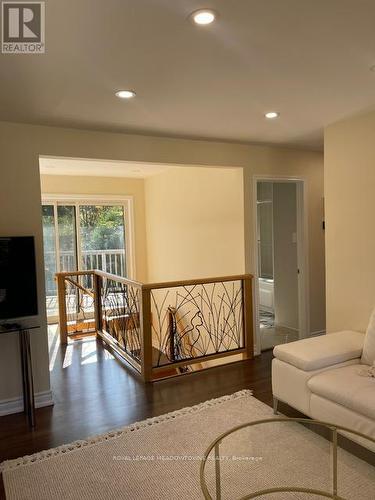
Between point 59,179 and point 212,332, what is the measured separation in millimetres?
3767

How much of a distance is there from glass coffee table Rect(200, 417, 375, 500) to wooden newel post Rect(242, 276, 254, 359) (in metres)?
2.14

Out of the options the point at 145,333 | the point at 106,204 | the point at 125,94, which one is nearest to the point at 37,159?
the point at 125,94

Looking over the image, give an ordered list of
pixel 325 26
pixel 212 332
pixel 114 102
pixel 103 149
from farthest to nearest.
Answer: pixel 212 332 < pixel 103 149 < pixel 114 102 < pixel 325 26

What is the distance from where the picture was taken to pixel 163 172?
6320mm

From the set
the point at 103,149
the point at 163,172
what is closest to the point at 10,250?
the point at 103,149

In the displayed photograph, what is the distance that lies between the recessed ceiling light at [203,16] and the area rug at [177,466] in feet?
6.73

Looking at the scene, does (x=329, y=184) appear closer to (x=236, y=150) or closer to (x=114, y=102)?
(x=236, y=150)

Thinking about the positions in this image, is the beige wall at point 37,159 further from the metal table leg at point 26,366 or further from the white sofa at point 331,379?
the white sofa at point 331,379

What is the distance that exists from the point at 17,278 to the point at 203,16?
236 cm

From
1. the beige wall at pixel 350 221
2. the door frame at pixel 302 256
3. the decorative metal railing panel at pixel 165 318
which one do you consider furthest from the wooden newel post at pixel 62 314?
the beige wall at pixel 350 221

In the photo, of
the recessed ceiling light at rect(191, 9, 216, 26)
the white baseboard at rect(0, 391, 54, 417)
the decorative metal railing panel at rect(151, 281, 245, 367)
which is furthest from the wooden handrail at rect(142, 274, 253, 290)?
the recessed ceiling light at rect(191, 9, 216, 26)

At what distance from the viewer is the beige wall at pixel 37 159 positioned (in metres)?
3.12

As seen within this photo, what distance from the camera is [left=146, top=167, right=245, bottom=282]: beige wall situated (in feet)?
14.8

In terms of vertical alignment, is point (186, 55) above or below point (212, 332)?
above
